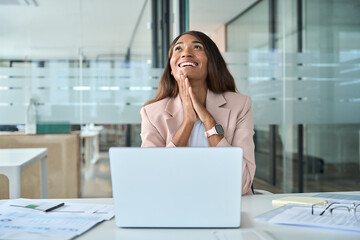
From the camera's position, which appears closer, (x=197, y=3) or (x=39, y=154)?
(x=39, y=154)

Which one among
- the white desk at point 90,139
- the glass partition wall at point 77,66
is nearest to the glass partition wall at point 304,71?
the glass partition wall at point 77,66

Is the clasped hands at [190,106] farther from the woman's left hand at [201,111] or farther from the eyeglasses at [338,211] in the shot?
the eyeglasses at [338,211]

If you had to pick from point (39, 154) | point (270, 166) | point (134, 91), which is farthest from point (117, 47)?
point (270, 166)

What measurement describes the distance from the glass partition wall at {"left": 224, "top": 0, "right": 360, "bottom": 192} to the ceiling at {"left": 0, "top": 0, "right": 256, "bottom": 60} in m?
0.33

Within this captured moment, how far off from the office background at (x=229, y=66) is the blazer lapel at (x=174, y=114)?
1.91 m

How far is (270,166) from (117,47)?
197 cm

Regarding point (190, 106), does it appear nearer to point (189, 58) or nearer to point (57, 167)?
point (189, 58)

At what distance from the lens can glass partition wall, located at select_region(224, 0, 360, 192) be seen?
4145 millimetres

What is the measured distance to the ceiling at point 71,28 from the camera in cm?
404

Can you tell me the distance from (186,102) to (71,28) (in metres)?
2.36

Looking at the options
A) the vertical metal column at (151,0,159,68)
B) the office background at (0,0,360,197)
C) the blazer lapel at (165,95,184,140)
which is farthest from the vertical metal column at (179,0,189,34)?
the blazer lapel at (165,95,184,140)

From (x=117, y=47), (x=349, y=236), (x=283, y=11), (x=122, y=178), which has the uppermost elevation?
(x=283, y=11)

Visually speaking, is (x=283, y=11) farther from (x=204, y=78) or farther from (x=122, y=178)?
(x=122, y=178)

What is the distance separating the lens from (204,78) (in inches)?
90.0
